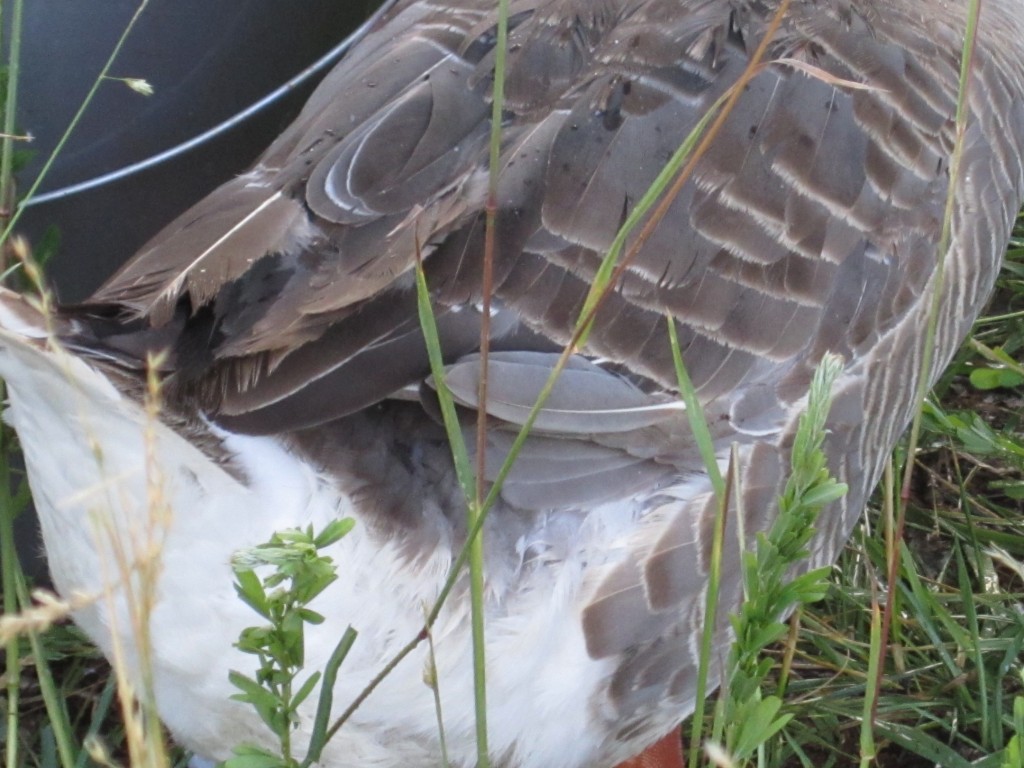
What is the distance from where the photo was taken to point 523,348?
1.28 metres

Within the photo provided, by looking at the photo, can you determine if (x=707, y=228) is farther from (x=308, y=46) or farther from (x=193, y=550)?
(x=308, y=46)

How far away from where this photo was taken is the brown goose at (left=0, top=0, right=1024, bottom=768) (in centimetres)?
116

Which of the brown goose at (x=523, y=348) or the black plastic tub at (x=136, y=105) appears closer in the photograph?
the brown goose at (x=523, y=348)

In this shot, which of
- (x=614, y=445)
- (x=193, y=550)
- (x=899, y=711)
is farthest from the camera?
(x=899, y=711)

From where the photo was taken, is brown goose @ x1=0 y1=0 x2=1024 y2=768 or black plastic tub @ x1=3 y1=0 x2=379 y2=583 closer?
brown goose @ x1=0 y1=0 x2=1024 y2=768

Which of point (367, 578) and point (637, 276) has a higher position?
point (637, 276)

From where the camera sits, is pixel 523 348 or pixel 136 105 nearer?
pixel 523 348

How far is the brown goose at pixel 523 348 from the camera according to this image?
3.82 ft

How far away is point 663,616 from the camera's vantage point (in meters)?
1.35

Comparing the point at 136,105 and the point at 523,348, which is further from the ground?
the point at 136,105

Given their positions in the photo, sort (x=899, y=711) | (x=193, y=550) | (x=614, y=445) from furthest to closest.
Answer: (x=899, y=711) → (x=614, y=445) → (x=193, y=550)

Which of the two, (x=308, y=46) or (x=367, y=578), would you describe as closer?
(x=367, y=578)

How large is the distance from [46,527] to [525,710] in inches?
20.5

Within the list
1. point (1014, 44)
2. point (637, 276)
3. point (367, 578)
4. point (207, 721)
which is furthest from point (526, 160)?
point (1014, 44)
